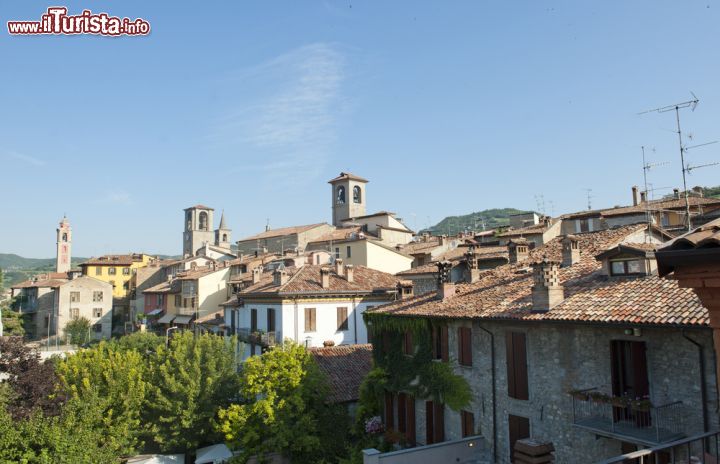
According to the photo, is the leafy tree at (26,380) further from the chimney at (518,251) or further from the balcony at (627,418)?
the chimney at (518,251)

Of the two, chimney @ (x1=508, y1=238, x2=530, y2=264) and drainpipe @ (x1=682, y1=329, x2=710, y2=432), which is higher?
chimney @ (x1=508, y1=238, x2=530, y2=264)

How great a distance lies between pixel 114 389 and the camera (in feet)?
81.9

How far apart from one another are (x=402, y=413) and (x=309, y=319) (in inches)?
466

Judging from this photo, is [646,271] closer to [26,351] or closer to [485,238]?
[26,351]

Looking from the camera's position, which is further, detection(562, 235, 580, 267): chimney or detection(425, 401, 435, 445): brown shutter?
detection(425, 401, 435, 445): brown shutter

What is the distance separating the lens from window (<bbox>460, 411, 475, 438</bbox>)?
58.8ft

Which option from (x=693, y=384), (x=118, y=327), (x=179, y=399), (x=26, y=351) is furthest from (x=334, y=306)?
(x=118, y=327)

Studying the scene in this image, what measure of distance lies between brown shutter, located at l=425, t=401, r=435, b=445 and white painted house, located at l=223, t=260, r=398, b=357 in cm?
1216

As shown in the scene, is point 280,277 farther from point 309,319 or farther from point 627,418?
point 627,418

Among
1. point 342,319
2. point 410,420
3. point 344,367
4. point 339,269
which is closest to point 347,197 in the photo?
point 339,269

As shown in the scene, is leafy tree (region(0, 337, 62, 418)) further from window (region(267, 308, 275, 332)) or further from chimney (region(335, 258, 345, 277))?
chimney (region(335, 258, 345, 277))

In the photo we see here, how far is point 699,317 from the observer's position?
11.0 metres

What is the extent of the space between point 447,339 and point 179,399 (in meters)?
14.8

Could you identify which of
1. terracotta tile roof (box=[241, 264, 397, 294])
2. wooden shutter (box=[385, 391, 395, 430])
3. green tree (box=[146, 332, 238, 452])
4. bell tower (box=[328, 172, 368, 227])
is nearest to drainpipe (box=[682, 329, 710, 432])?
wooden shutter (box=[385, 391, 395, 430])
